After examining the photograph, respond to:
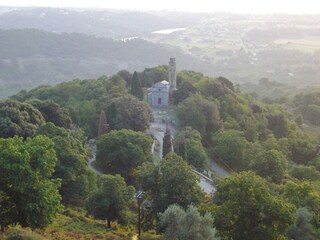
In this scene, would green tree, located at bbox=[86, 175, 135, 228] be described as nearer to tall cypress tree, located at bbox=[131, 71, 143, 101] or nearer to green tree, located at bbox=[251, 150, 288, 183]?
green tree, located at bbox=[251, 150, 288, 183]

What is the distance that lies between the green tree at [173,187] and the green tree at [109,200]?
2.81m

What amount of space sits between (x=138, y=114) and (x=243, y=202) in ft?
93.5

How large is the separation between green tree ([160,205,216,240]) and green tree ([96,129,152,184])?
18.5 metres

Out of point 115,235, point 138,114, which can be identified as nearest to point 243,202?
point 115,235

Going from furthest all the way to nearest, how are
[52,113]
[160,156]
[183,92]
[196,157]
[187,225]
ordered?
[183,92]
[160,156]
[196,157]
[52,113]
[187,225]

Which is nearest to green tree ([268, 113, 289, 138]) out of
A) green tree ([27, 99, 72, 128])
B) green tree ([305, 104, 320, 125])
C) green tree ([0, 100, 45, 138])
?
green tree ([305, 104, 320, 125])

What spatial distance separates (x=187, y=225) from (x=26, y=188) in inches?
292

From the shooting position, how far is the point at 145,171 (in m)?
27.1

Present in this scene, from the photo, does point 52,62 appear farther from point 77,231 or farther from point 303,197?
point 303,197

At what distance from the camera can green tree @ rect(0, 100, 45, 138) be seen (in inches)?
1508

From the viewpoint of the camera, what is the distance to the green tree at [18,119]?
3831cm

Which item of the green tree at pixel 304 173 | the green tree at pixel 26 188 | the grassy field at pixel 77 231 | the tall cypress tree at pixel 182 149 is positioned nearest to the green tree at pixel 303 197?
the grassy field at pixel 77 231

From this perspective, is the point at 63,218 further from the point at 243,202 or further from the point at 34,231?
the point at 243,202

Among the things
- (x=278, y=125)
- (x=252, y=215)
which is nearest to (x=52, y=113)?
(x=252, y=215)
